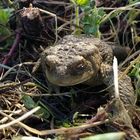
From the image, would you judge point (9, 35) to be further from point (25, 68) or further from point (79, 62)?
point (79, 62)

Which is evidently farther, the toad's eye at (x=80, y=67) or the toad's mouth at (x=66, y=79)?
the toad's eye at (x=80, y=67)

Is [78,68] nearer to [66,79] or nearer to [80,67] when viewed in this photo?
[80,67]

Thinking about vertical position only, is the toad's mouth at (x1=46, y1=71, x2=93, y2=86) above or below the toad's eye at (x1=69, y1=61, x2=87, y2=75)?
below

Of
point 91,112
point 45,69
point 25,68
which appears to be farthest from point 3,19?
point 91,112

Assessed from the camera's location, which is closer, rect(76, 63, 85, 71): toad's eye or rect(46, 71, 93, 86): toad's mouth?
rect(46, 71, 93, 86): toad's mouth

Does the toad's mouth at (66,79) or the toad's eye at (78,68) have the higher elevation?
the toad's eye at (78,68)

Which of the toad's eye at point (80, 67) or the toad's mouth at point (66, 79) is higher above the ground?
the toad's eye at point (80, 67)

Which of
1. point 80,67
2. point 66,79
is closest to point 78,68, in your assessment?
point 80,67

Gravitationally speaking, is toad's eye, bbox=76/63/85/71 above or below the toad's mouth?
above
